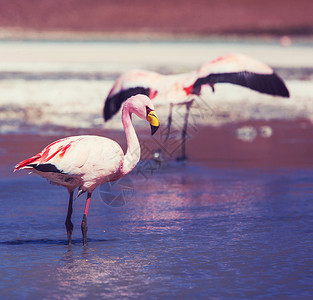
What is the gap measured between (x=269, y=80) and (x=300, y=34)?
180ft

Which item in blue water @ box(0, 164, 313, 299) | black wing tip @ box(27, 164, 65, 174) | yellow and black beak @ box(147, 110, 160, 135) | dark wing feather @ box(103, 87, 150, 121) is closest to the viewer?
blue water @ box(0, 164, 313, 299)

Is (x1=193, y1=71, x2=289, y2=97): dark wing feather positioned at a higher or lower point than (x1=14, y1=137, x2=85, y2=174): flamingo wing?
higher

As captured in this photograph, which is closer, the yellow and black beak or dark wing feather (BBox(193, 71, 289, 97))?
the yellow and black beak

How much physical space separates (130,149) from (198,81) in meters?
3.15

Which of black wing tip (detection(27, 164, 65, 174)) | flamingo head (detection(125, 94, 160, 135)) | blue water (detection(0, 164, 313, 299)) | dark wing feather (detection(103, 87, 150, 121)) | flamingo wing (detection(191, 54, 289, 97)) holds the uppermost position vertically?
flamingo wing (detection(191, 54, 289, 97))

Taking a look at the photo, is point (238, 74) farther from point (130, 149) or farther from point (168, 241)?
point (168, 241)

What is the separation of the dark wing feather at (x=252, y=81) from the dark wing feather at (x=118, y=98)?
2.11 feet

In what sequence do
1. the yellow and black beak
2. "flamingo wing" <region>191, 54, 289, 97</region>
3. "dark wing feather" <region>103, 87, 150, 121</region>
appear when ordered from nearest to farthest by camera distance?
the yellow and black beak < "flamingo wing" <region>191, 54, 289, 97</region> < "dark wing feather" <region>103, 87, 150, 121</region>

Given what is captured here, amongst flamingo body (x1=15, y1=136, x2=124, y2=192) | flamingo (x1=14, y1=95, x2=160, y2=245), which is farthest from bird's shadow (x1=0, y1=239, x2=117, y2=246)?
flamingo body (x1=15, y1=136, x2=124, y2=192)

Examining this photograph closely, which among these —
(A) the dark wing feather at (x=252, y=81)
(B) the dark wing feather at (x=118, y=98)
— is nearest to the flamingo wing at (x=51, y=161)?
(A) the dark wing feather at (x=252, y=81)

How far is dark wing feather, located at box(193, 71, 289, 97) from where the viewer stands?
32.0 feet

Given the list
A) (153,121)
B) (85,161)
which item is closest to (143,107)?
(153,121)

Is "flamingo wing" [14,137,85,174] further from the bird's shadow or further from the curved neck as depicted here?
the bird's shadow

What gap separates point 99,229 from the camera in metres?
7.26
